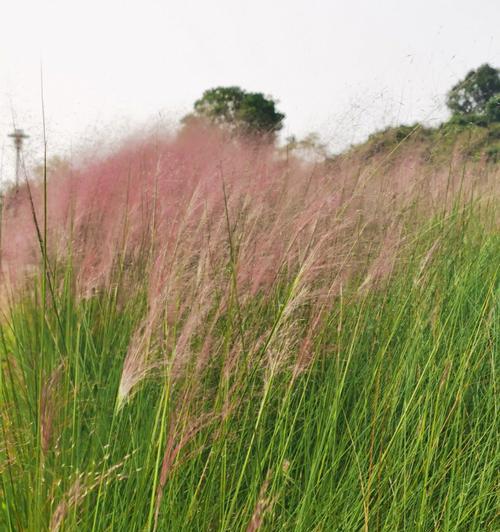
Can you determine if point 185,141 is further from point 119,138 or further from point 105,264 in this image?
point 105,264

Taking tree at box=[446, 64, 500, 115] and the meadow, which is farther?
tree at box=[446, 64, 500, 115]

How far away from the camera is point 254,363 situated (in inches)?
54.5

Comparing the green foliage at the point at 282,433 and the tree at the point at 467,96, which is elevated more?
the tree at the point at 467,96

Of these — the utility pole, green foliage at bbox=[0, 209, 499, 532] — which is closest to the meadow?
green foliage at bbox=[0, 209, 499, 532]

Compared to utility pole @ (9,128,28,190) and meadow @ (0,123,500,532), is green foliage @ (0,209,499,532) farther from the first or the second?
utility pole @ (9,128,28,190)

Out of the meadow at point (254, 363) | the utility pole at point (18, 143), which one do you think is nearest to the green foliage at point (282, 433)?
the meadow at point (254, 363)

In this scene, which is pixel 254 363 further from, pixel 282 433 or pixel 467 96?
pixel 467 96

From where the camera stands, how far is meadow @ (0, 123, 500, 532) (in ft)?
4.46

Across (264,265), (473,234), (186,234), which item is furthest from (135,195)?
(473,234)

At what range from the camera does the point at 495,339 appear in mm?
2014

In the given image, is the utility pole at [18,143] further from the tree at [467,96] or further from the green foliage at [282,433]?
the tree at [467,96]

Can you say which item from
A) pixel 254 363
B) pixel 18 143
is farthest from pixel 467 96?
pixel 254 363

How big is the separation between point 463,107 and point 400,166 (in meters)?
0.60

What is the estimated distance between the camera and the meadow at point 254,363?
1.36m
